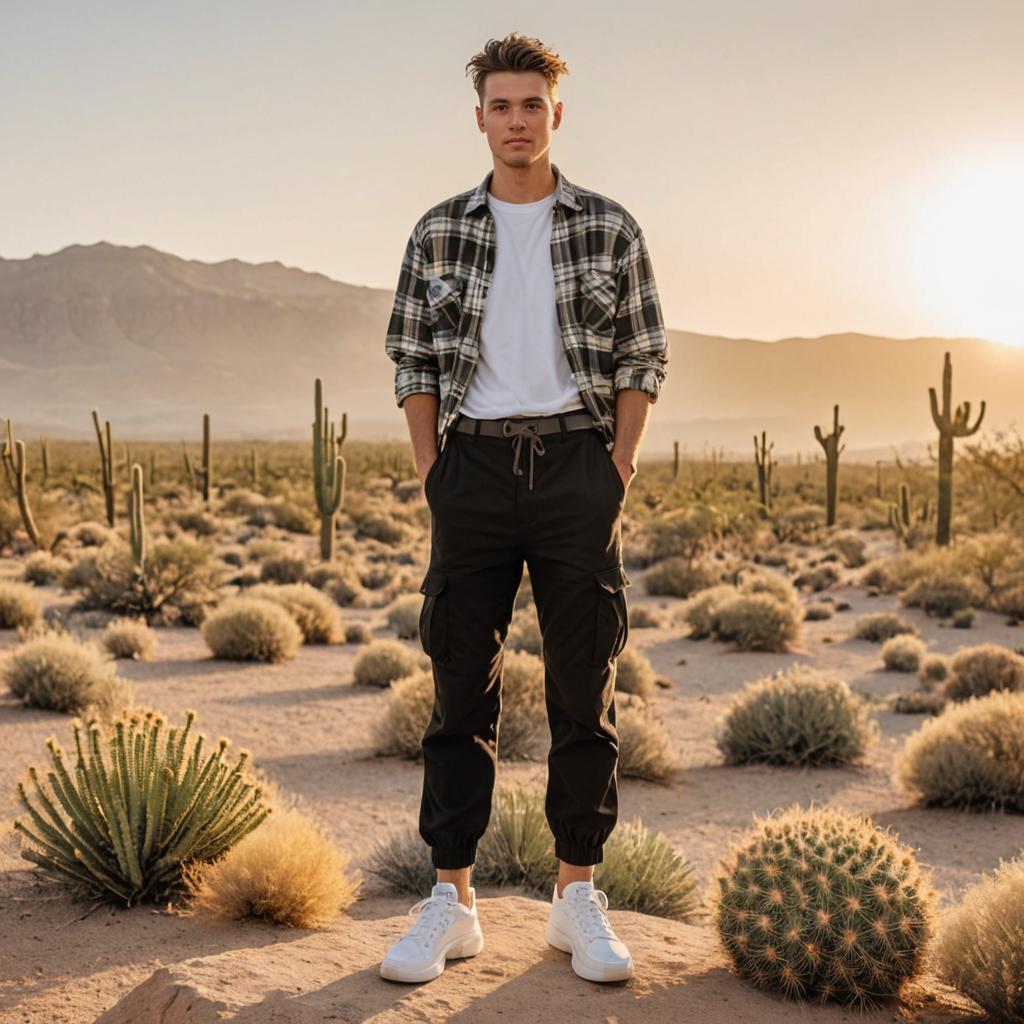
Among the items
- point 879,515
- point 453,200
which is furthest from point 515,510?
point 879,515

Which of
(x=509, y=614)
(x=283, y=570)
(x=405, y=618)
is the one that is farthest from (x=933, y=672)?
(x=283, y=570)

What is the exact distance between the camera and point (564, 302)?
3.76 meters

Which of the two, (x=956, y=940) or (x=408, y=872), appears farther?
(x=408, y=872)

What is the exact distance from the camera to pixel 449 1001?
350cm

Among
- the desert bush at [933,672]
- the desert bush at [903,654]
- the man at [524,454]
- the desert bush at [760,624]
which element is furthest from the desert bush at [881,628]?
the man at [524,454]

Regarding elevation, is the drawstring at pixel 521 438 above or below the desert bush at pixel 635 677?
above

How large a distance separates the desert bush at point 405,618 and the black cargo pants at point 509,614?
1225 centimetres

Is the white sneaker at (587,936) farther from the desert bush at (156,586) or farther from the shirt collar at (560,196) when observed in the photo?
the desert bush at (156,586)

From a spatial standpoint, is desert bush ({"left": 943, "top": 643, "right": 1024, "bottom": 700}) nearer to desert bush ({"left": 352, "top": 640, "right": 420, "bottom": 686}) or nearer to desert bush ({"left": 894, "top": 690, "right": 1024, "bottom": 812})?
desert bush ({"left": 894, "top": 690, "right": 1024, "bottom": 812})

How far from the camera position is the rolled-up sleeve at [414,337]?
389 cm

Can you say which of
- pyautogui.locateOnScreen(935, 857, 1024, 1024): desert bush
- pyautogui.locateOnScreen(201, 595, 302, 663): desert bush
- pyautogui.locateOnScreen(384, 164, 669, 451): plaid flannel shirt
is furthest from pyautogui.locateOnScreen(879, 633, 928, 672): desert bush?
pyautogui.locateOnScreen(384, 164, 669, 451): plaid flannel shirt

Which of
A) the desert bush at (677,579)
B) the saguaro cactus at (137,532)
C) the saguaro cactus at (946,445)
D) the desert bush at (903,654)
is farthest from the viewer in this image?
the saguaro cactus at (946,445)

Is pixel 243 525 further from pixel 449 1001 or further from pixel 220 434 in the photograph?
pixel 220 434

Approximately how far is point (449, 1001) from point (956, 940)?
64.0 inches
